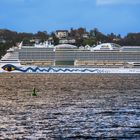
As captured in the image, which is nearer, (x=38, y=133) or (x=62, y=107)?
(x=38, y=133)

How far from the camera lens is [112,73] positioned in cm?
12575

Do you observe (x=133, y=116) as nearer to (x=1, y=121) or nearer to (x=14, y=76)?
(x=1, y=121)

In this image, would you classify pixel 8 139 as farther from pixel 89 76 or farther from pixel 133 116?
pixel 89 76

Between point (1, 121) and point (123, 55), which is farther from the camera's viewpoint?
point (123, 55)

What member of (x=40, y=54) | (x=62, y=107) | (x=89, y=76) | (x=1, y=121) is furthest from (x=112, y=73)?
(x=1, y=121)

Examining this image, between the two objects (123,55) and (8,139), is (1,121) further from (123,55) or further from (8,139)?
(123,55)

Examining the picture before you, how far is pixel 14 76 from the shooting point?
431 ft

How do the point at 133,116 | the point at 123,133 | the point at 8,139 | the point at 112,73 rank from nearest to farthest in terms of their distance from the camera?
1. the point at 8,139
2. the point at 123,133
3. the point at 133,116
4. the point at 112,73

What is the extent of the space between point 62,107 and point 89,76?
3470 inches

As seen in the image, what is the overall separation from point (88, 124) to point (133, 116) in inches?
195

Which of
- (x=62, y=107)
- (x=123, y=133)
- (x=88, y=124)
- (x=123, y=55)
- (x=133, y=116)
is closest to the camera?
(x=123, y=133)

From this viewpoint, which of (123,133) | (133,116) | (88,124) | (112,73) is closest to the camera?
(123,133)

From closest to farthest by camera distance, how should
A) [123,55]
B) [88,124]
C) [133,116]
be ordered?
[88,124], [133,116], [123,55]

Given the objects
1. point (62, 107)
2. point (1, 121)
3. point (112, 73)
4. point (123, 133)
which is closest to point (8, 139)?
point (123, 133)
